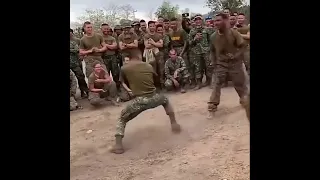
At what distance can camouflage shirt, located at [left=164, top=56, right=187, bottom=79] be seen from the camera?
5684 mm

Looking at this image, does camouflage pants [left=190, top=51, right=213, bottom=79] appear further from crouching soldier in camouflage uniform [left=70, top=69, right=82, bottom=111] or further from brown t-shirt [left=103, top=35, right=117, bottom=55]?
crouching soldier in camouflage uniform [left=70, top=69, right=82, bottom=111]

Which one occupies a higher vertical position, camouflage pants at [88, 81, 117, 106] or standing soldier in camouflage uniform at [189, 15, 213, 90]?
standing soldier in camouflage uniform at [189, 15, 213, 90]

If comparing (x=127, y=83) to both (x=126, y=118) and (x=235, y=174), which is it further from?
(x=235, y=174)

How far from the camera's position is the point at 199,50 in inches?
232

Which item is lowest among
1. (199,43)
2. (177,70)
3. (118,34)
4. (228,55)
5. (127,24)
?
(177,70)

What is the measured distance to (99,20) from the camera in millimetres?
5492

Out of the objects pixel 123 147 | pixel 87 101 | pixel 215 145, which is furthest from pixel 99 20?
pixel 215 145

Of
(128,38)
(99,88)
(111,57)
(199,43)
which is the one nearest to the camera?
(128,38)

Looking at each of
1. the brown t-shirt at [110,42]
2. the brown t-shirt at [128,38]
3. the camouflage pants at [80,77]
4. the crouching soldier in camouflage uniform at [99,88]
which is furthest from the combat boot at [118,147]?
the brown t-shirt at [110,42]

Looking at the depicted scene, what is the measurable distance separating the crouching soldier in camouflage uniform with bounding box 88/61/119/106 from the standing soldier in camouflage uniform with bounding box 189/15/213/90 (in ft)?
3.87

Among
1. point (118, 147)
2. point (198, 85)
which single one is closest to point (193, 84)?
point (198, 85)

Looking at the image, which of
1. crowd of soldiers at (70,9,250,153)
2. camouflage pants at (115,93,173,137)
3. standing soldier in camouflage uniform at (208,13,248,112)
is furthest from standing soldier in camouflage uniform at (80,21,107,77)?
standing soldier in camouflage uniform at (208,13,248,112)

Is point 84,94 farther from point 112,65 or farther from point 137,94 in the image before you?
point 137,94

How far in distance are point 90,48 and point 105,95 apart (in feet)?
2.32
